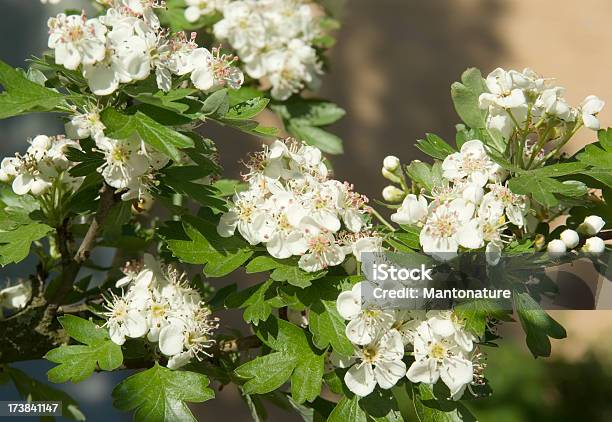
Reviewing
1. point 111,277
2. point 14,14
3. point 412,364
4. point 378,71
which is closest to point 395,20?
point 378,71

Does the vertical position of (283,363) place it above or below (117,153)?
below

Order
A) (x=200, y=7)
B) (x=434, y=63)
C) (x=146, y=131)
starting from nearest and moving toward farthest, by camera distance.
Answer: (x=146, y=131) → (x=200, y=7) → (x=434, y=63)

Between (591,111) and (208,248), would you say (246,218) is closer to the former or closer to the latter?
(208,248)

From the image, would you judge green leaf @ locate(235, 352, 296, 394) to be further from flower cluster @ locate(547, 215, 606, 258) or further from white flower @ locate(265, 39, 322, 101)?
white flower @ locate(265, 39, 322, 101)

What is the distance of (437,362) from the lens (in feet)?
3.30

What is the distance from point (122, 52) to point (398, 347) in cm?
50

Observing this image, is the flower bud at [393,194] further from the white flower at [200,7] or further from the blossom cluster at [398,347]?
the white flower at [200,7]

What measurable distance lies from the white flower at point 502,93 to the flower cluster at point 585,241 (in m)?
0.19

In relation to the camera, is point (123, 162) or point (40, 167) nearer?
point (123, 162)

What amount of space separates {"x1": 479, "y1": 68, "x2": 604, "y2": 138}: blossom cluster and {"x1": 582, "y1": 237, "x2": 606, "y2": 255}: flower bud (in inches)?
6.4

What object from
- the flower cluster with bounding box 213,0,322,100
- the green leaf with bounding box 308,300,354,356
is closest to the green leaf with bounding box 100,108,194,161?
the green leaf with bounding box 308,300,354,356

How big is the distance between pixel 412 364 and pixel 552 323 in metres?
0.19

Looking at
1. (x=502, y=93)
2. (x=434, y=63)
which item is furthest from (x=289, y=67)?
(x=434, y=63)

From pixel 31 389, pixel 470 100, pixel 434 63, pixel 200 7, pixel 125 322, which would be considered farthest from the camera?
pixel 434 63
